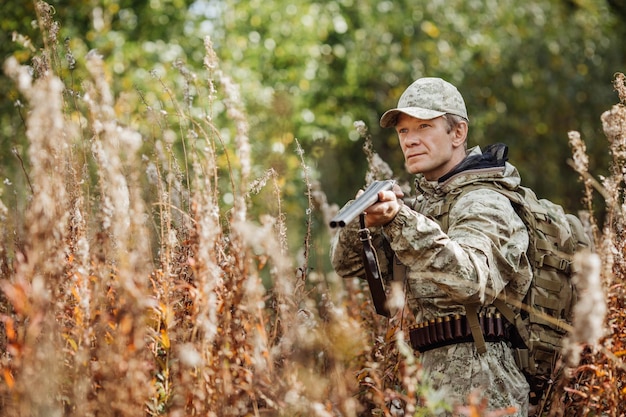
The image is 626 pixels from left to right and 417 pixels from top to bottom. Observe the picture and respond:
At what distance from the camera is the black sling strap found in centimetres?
346

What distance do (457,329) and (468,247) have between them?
45 cm

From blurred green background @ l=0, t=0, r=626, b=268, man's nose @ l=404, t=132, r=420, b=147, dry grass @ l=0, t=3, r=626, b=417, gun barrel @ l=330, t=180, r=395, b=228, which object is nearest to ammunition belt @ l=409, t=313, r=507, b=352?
dry grass @ l=0, t=3, r=626, b=417

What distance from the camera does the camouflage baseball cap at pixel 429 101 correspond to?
3.79 metres

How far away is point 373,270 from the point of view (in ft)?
11.6

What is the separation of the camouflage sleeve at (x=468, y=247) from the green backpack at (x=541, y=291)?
100 mm

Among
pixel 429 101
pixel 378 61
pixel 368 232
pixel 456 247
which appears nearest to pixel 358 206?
pixel 368 232

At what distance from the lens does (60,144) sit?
3.04m

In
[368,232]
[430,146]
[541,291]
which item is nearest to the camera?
[368,232]

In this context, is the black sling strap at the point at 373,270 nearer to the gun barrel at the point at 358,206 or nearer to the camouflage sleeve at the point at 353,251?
the gun barrel at the point at 358,206

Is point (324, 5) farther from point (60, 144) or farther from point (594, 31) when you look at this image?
point (60, 144)

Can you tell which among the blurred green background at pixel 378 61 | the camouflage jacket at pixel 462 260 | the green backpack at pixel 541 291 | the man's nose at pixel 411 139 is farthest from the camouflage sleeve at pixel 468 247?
the blurred green background at pixel 378 61

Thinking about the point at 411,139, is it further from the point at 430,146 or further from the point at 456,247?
the point at 456,247

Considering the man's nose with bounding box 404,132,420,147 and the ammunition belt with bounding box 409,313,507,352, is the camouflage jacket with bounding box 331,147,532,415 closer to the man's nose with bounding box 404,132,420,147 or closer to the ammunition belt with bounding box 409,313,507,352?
the ammunition belt with bounding box 409,313,507,352

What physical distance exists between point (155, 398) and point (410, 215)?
1239 millimetres
